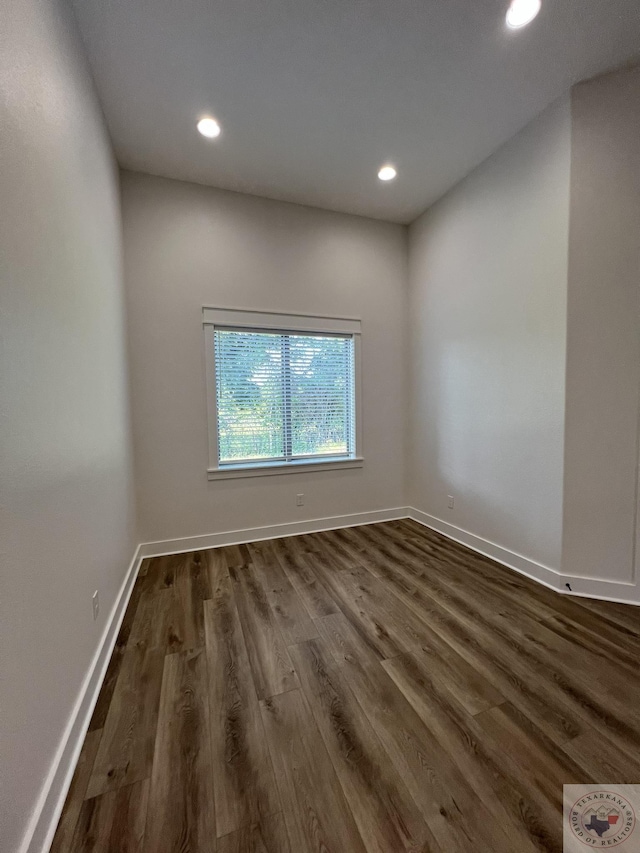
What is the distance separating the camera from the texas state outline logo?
0.91 metres

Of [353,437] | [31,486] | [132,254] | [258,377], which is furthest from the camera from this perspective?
[353,437]

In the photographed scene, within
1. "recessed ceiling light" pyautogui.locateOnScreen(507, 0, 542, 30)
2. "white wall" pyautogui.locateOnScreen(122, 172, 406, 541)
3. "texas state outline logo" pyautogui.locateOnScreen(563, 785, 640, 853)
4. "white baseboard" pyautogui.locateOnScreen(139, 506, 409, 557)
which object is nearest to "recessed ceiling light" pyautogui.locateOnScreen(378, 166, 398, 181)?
"white wall" pyautogui.locateOnScreen(122, 172, 406, 541)

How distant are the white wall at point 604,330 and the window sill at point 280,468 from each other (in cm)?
192

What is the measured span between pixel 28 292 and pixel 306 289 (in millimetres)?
2558

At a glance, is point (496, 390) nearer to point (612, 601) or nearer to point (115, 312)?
point (612, 601)

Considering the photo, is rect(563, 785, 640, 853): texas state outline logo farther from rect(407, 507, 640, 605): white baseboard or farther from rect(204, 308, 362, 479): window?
rect(204, 308, 362, 479): window

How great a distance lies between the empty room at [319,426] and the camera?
1.01m

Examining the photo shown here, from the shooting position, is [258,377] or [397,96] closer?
[397,96]

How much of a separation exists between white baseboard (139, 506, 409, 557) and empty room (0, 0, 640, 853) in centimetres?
3

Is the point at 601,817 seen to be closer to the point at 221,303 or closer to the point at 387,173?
the point at 221,303

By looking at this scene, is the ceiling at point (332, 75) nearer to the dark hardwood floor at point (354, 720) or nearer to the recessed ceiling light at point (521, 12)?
the recessed ceiling light at point (521, 12)

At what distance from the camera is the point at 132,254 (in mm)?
2736

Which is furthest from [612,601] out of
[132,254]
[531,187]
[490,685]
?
[132,254]

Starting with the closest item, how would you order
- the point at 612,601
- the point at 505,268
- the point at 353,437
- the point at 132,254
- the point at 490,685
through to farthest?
1. the point at 490,685
2. the point at 612,601
3. the point at 505,268
4. the point at 132,254
5. the point at 353,437
